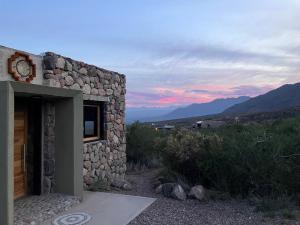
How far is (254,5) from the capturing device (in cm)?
1154

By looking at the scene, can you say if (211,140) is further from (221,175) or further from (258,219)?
(258,219)

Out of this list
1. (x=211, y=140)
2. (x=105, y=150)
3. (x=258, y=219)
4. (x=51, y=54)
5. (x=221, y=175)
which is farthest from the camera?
(x=105, y=150)

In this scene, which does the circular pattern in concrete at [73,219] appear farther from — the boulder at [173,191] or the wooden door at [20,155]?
the boulder at [173,191]

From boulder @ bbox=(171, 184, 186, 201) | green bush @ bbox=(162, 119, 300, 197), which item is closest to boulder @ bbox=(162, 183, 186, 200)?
boulder @ bbox=(171, 184, 186, 201)

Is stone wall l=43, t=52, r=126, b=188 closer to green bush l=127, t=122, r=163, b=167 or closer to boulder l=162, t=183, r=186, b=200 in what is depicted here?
boulder l=162, t=183, r=186, b=200

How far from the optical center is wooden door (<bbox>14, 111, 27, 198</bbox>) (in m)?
8.39

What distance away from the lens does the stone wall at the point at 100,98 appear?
8.93 metres

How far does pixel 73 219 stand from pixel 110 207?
3.46 feet

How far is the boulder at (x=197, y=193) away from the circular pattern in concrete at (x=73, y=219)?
2.65 m

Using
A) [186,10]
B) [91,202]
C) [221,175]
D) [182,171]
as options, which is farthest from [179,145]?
[186,10]

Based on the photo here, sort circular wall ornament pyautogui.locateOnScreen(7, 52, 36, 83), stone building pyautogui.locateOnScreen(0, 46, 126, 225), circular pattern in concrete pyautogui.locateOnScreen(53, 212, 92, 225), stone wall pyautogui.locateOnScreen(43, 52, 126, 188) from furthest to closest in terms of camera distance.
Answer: stone wall pyautogui.locateOnScreen(43, 52, 126, 188), stone building pyautogui.locateOnScreen(0, 46, 126, 225), circular wall ornament pyautogui.locateOnScreen(7, 52, 36, 83), circular pattern in concrete pyautogui.locateOnScreen(53, 212, 92, 225)

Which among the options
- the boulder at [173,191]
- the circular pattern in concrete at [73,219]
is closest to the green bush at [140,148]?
the boulder at [173,191]

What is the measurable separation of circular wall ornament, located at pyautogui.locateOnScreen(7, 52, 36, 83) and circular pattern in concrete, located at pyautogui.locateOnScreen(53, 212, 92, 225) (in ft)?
9.26

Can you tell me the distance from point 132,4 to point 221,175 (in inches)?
215
